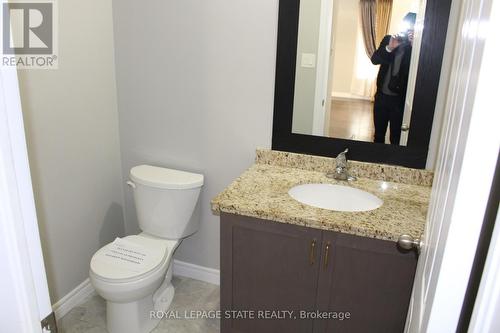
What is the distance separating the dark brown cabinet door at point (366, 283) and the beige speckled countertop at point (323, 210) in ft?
0.20

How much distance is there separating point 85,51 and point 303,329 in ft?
5.86

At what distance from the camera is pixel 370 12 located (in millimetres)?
1716

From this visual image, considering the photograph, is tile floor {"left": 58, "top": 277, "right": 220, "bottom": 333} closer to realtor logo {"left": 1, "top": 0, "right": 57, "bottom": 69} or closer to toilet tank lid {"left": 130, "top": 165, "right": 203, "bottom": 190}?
toilet tank lid {"left": 130, "top": 165, "right": 203, "bottom": 190}

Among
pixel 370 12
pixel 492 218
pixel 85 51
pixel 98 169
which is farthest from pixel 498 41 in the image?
pixel 98 169

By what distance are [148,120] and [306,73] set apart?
99 centimetres

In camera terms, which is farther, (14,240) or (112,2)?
(112,2)

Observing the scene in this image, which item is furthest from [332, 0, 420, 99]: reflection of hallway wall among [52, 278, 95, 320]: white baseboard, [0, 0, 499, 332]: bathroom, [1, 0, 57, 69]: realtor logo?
[52, 278, 95, 320]: white baseboard

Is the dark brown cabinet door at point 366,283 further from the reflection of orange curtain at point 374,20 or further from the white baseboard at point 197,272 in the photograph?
the white baseboard at point 197,272

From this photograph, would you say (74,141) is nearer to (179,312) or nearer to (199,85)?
(199,85)

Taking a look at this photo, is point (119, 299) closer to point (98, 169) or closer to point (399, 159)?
point (98, 169)

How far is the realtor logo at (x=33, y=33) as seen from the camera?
5.52ft

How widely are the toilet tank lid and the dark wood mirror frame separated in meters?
0.50

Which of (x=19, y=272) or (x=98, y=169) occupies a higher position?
(x=19, y=272)

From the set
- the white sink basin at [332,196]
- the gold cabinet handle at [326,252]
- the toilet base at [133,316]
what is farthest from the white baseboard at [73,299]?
the gold cabinet handle at [326,252]
